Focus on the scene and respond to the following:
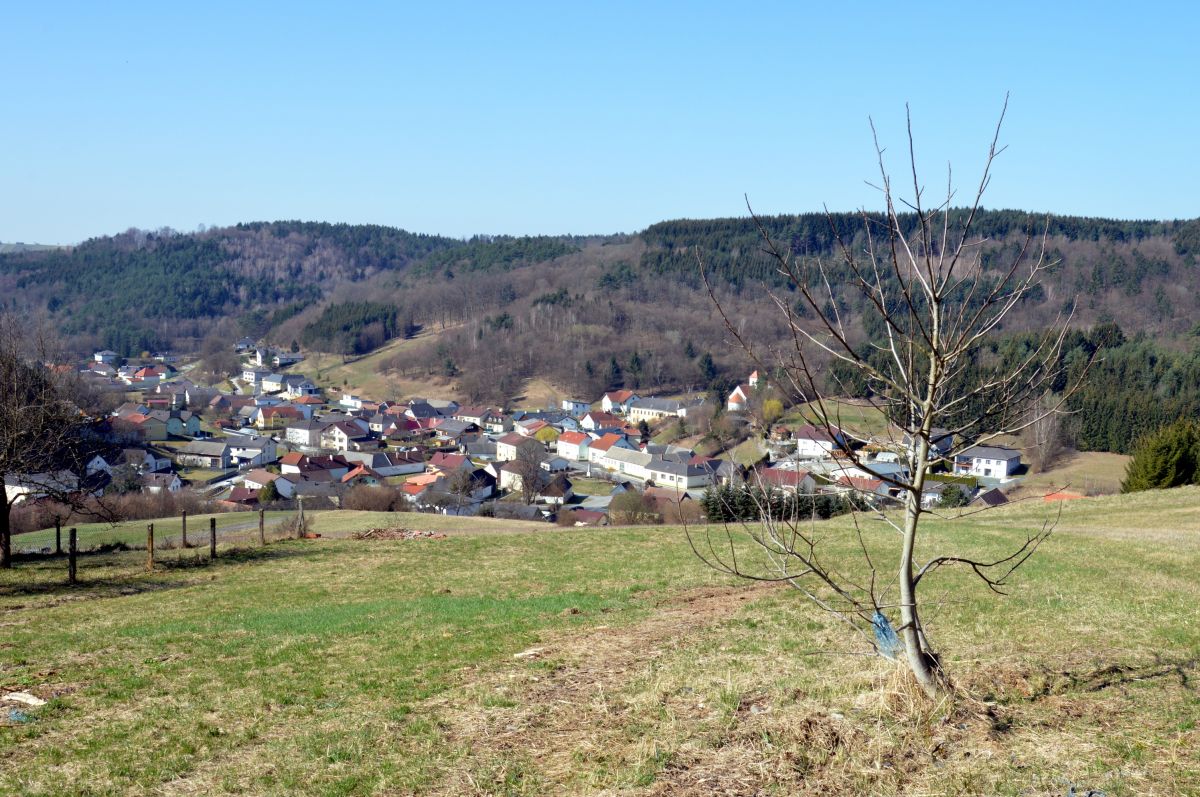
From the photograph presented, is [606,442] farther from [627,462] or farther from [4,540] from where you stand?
[4,540]

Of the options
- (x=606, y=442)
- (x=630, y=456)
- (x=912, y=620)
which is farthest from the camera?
(x=606, y=442)

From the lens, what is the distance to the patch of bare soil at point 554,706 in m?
6.16

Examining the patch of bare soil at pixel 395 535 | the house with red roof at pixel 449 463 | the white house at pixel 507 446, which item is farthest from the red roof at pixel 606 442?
the patch of bare soil at pixel 395 535

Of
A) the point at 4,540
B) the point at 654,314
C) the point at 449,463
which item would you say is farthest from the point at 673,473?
the point at 654,314

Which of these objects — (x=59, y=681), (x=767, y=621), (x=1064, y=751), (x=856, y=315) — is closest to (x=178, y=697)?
(x=59, y=681)

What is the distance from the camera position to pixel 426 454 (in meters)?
83.2

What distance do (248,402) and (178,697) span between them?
11297cm

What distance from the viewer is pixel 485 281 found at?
17600 cm

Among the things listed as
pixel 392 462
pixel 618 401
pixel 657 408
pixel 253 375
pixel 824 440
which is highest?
pixel 824 440

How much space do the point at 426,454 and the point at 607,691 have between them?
254 feet

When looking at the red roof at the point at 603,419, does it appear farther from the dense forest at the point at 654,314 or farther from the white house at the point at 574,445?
the dense forest at the point at 654,314

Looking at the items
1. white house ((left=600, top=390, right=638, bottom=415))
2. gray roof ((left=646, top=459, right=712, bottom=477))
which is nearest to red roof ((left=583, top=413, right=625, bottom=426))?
Answer: white house ((left=600, top=390, right=638, bottom=415))

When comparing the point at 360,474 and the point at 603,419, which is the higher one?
the point at 603,419

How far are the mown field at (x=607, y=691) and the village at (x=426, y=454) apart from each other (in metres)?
24.6
